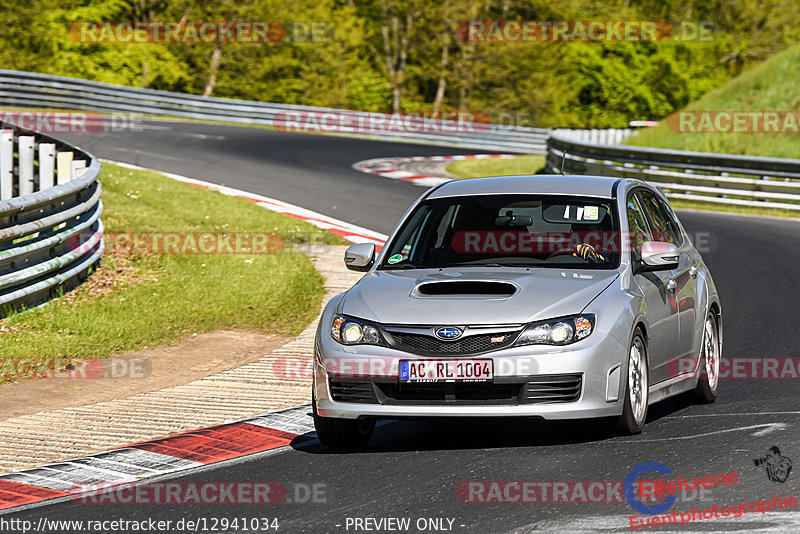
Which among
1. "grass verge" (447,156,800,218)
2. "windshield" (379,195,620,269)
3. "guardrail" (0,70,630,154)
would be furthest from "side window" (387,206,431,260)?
"guardrail" (0,70,630,154)

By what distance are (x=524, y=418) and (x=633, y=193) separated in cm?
231

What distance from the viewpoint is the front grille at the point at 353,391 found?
271 inches

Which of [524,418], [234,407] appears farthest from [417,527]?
[234,407]

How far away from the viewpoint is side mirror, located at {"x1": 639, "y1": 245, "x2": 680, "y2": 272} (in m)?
7.50

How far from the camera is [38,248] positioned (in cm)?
1157

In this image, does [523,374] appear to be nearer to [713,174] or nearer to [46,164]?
[46,164]

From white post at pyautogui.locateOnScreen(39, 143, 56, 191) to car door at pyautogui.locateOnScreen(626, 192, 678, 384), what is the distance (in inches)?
406

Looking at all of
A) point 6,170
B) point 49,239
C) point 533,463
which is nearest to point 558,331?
point 533,463

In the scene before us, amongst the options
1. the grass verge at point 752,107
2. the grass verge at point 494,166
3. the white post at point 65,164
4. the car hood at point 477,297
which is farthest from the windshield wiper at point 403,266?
the grass verge at point 752,107

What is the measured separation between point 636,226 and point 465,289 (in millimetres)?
1582

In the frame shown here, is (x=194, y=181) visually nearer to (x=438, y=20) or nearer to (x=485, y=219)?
(x=485, y=219)

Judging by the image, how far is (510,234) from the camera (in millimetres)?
7922

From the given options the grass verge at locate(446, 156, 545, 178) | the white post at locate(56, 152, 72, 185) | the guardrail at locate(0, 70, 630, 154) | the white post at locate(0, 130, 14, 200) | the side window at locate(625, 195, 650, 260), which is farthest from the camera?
the guardrail at locate(0, 70, 630, 154)

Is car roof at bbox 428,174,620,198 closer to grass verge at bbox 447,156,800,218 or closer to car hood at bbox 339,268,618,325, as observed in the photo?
car hood at bbox 339,268,618,325
